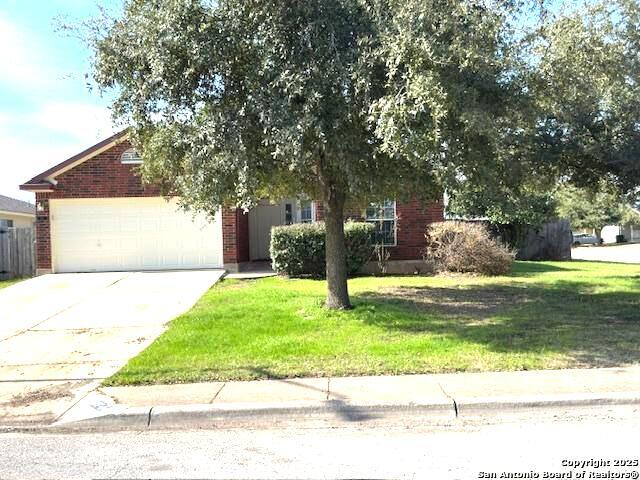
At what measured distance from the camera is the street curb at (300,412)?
5871 mm

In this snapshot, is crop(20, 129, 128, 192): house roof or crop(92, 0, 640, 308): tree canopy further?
crop(20, 129, 128, 192): house roof

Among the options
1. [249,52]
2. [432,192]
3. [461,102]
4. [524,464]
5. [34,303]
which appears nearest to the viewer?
[524,464]

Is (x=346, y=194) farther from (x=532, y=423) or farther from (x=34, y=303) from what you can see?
(x=34, y=303)

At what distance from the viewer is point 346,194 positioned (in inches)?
430

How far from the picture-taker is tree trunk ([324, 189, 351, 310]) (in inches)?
427

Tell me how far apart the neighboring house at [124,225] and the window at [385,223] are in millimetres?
29

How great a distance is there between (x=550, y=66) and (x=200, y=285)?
953 cm

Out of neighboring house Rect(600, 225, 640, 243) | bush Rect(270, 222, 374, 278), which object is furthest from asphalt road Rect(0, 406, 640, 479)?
neighboring house Rect(600, 225, 640, 243)

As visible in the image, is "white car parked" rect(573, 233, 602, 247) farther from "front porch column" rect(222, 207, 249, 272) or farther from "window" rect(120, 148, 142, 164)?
"window" rect(120, 148, 142, 164)

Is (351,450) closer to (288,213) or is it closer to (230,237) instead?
(230,237)

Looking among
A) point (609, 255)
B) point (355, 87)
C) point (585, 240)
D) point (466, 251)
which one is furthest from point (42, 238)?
point (585, 240)

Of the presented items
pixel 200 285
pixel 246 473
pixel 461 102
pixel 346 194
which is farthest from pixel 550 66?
pixel 200 285

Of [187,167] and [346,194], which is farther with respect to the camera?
[346,194]

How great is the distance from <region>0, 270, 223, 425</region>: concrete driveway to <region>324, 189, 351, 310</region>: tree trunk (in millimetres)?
2992
